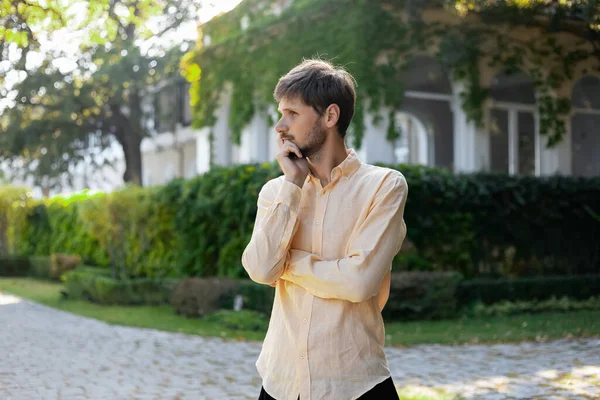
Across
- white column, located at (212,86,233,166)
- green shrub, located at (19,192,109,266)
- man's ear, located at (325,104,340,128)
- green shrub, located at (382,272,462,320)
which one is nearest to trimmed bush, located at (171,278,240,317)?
green shrub, located at (382,272,462,320)

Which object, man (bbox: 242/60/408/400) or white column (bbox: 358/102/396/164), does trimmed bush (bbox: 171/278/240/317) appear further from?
man (bbox: 242/60/408/400)

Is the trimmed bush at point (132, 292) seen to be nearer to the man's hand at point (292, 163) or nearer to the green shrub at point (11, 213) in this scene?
the green shrub at point (11, 213)

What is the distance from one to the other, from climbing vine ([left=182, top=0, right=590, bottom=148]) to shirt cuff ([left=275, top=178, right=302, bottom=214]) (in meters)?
11.8

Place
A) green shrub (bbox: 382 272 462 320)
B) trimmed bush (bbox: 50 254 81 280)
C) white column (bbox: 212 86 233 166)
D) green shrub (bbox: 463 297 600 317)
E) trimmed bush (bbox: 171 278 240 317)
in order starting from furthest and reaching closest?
trimmed bush (bbox: 50 254 81 280) → white column (bbox: 212 86 233 166) → trimmed bush (bbox: 171 278 240 317) → green shrub (bbox: 463 297 600 317) → green shrub (bbox: 382 272 462 320)

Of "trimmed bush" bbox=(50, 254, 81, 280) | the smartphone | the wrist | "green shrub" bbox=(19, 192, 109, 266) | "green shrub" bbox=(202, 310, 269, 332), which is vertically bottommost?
"green shrub" bbox=(202, 310, 269, 332)

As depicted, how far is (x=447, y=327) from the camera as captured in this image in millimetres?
11266

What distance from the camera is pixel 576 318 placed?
11.8 metres

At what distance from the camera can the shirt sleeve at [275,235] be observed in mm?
2613

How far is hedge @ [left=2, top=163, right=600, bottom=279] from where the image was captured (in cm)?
1332

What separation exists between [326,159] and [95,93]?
26.4 m

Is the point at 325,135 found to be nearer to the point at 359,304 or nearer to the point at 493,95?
the point at 359,304

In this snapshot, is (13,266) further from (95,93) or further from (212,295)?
(212,295)

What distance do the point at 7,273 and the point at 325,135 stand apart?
82.2ft

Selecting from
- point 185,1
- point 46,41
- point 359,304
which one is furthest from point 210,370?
point 185,1
